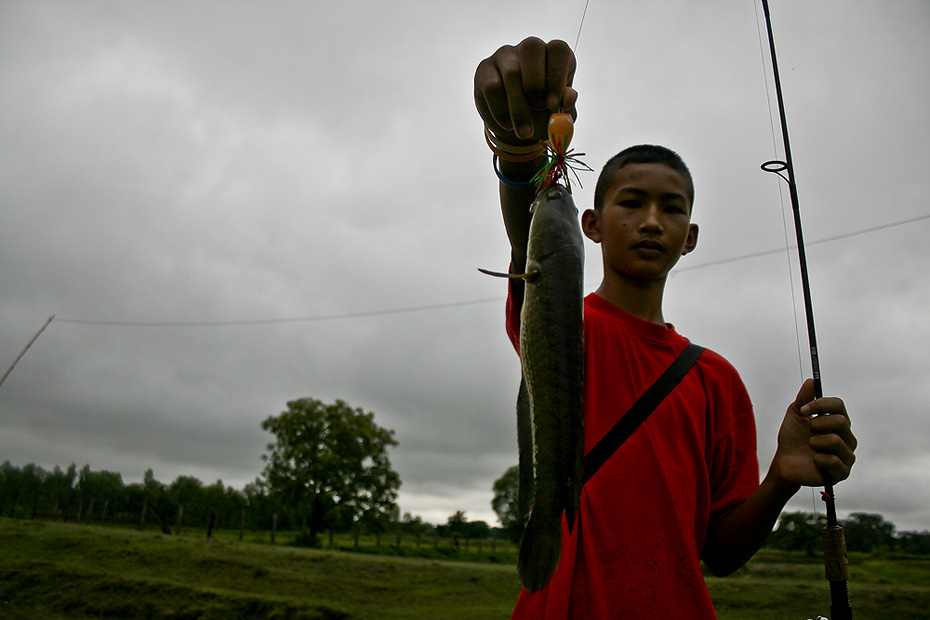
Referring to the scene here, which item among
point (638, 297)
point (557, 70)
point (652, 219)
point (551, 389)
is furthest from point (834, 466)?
point (557, 70)

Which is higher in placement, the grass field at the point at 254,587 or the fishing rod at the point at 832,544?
the fishing rod at the point at 832,544

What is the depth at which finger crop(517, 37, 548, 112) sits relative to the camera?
2002 mm

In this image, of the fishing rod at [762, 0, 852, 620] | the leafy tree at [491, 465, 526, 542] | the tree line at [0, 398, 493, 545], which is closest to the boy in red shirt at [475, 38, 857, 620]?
the fishing rod at [762, 0, 852, 620]

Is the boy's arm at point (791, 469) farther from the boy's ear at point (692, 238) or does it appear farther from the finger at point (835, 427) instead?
the boy's ear at point (692, 238)

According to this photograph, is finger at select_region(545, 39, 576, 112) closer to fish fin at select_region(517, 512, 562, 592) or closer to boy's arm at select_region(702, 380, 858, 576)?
fish fin at select_region(517, 512, 562, 592)

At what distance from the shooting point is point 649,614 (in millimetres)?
2074

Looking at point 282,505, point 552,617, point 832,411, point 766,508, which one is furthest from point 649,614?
point 282,505

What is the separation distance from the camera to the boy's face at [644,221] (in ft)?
8.73

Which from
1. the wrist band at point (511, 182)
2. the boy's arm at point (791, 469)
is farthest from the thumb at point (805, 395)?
the wrist band at point (511, 182)

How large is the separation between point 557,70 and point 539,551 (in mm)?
1626

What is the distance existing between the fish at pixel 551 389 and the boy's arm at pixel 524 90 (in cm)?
46

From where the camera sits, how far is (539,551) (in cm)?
160

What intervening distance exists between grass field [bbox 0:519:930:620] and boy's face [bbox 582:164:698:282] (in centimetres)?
1231

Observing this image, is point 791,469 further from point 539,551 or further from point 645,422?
point 539,551
